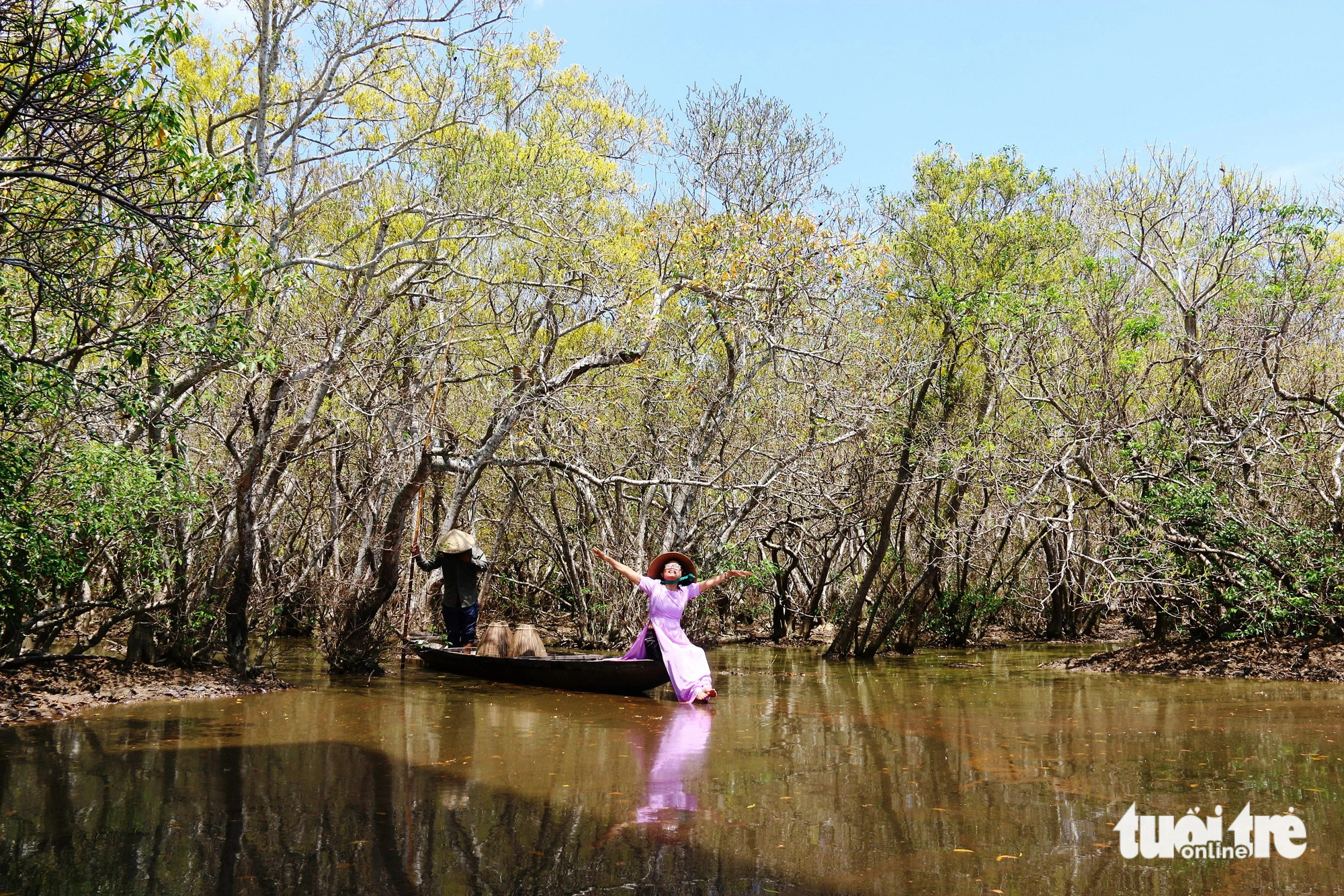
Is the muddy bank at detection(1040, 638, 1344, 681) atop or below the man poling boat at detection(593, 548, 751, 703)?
below

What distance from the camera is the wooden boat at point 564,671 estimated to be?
37.5 ft

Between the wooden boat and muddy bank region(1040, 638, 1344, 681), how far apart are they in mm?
7122

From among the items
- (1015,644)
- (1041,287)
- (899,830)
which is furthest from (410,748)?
(1015,644)

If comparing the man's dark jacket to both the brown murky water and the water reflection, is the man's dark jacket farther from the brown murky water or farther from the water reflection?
the water reflection

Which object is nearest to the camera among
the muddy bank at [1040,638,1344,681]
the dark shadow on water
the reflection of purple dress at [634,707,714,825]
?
the dark shadow on water

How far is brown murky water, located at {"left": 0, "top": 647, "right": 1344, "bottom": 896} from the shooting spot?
4.55 metres

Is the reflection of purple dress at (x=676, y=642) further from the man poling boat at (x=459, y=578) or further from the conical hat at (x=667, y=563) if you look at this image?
the man poling boat at (x=459, y=578)

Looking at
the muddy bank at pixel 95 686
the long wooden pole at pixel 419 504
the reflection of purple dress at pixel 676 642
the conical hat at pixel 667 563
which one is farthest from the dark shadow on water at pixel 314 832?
the long wooden pole at pixel 419 504

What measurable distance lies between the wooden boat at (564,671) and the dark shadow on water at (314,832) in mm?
4046

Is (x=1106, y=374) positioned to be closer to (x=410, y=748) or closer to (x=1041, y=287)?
(x=1041, y=287)

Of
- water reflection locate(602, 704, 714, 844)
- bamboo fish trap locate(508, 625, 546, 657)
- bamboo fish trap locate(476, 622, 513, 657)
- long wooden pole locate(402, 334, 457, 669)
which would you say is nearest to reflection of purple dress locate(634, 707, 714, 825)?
water reflection locate(602, 704, 714, 844)

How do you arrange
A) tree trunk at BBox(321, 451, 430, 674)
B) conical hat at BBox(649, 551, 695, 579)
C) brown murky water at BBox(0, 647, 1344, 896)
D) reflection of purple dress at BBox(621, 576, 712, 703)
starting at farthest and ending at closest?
tree trunk at BBox(321, 451, 430, 674), conical hat at BBox(649, 551, 695, 579), reflection of purple dress at BBox(621, 576, 712, 703), brown murky water at BBox(0, 647, 1344, 896)

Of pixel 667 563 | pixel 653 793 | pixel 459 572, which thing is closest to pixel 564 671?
pixel 667 563

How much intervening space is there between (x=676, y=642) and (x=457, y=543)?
375 centimetres
